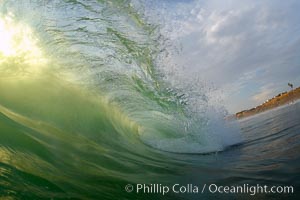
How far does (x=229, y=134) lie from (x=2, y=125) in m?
7.29

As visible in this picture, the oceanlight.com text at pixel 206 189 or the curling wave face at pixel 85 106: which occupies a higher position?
the curling wave face at pixel 85 106

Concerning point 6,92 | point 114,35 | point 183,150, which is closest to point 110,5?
point 114,35

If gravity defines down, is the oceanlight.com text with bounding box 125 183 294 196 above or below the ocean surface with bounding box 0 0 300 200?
below

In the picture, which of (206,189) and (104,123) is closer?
(206,189)

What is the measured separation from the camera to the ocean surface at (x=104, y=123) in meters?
4.24

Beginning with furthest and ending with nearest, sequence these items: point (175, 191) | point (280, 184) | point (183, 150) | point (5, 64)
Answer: point (183, 150), point (5, 64), point (175, 191), point (280, 184)

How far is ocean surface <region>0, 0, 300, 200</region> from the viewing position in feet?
13.9

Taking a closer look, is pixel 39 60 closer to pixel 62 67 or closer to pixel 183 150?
pixel 62 67

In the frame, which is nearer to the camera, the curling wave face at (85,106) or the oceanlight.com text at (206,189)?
the oceanlight.com text at (206,189)

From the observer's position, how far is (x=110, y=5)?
7.36m

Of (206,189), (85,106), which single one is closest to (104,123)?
(85,106)

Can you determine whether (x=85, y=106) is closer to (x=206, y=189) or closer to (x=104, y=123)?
(x=104, y=123)

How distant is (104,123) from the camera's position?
9.59 metres

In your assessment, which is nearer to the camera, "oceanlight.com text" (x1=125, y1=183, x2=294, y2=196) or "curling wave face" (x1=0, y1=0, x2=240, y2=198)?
"oceanlight.com text" (x1=125, y1=183, x2=294, y2=196)
